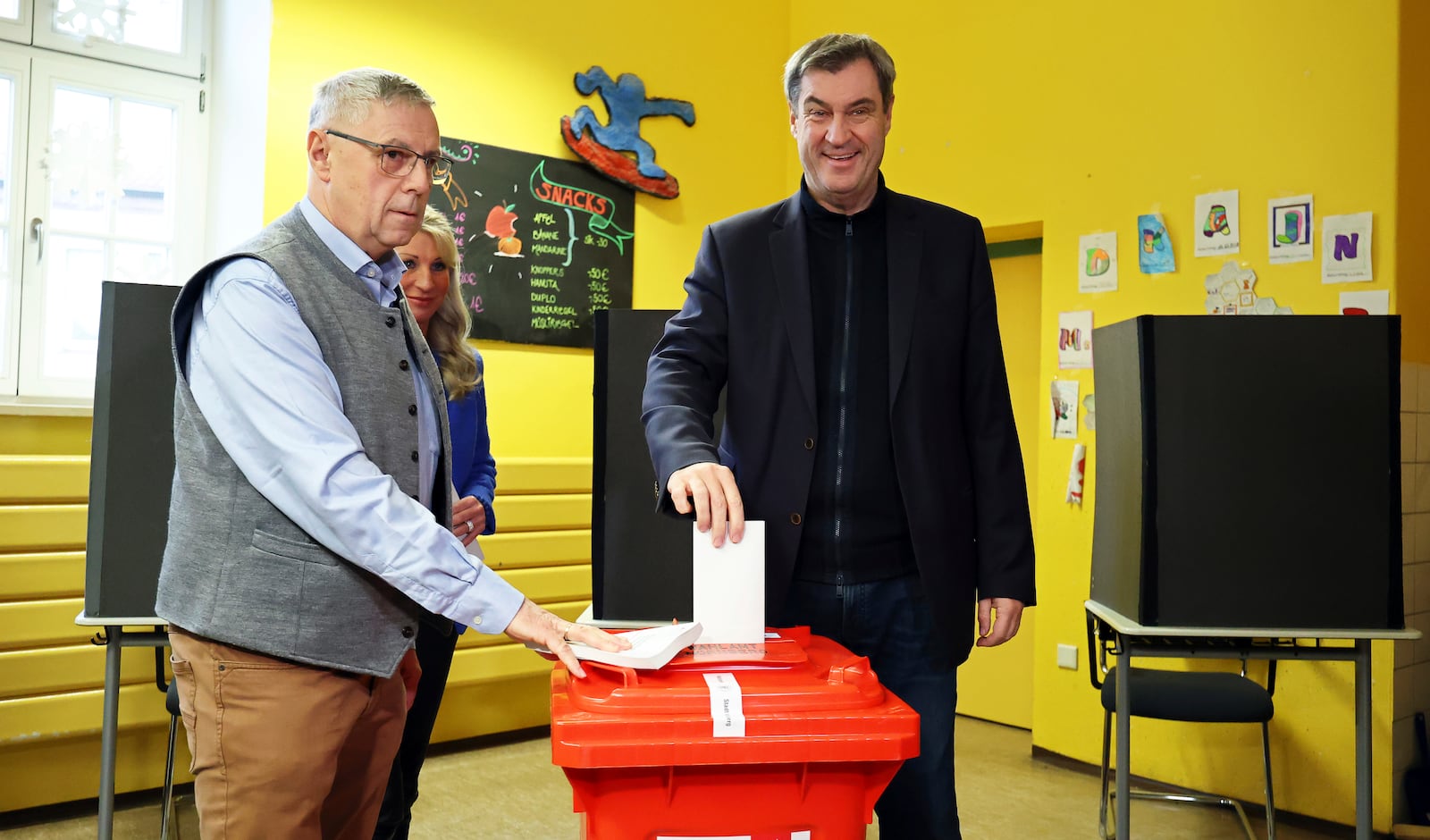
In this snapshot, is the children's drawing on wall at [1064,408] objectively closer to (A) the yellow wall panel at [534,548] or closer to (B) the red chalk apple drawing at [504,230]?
(A) the yellow wall panel at [534,548]

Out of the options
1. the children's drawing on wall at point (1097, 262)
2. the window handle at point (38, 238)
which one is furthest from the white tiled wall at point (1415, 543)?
the window handle at point (38, 238)

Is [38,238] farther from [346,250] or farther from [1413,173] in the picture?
[1413,173]

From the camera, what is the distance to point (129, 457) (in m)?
2.38

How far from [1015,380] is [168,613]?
3.77 m

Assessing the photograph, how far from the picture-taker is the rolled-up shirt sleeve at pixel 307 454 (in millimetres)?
1239

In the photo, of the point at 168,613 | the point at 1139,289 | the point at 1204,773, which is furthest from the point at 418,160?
the point at 1204,773

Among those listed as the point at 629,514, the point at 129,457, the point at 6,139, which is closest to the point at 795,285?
the point at 629,514

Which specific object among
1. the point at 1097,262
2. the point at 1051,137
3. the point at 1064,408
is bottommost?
the point at 1064,408

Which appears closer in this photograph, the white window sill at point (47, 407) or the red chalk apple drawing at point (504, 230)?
the white window sill at point (47, 407)

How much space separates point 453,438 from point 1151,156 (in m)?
2.74

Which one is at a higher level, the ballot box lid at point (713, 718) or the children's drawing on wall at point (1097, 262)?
the children's drawing on wall at point (1097, 262)

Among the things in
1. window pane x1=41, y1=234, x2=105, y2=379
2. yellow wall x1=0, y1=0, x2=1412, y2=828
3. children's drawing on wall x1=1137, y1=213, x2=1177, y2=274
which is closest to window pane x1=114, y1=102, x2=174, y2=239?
window pane x1=41, y1=234, x2=105, y2=379

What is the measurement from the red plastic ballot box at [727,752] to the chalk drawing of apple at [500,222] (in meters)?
3.16

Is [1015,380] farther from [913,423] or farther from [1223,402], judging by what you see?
[913,423]
